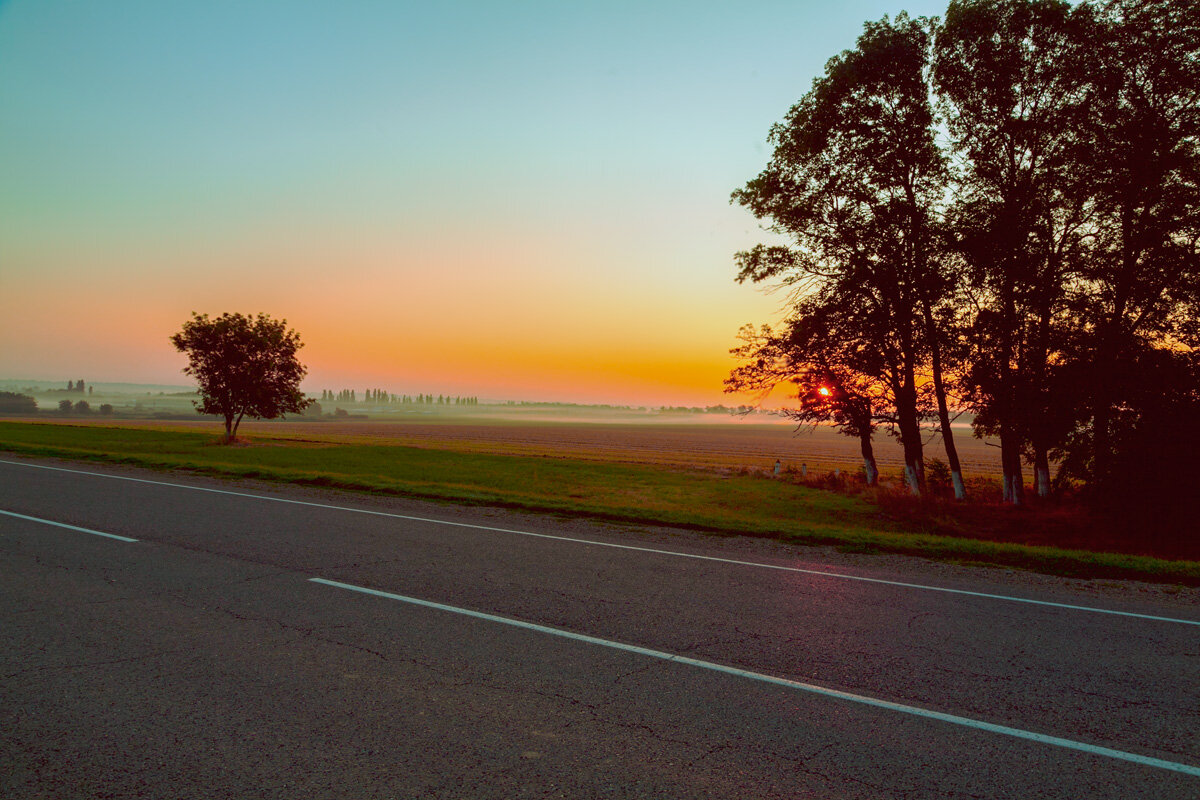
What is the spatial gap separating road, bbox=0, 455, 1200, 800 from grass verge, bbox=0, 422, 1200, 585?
1.83 metres

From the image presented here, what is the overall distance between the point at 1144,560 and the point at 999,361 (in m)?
9.93

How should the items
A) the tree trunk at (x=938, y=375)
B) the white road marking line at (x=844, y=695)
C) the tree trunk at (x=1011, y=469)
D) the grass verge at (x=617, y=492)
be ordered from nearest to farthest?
the white road marking line at (x=844, y=695) → the grass verge at (x=617, y=492) → the tree trunk at (x=1011, y=469) → the tree trunk at (x=938, y=375)

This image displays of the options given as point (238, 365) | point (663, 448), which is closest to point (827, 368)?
point (238, 365)

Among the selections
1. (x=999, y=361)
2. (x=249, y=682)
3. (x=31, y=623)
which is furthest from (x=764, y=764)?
(x=999, y=361)

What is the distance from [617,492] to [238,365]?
28.0m

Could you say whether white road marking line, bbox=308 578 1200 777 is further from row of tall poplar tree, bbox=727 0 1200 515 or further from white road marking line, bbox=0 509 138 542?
row of tall poplar tree, bbox=727 0 1200 515

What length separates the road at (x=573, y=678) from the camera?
384 cm

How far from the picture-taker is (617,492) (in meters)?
22.3

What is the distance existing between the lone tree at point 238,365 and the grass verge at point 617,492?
9.46ft

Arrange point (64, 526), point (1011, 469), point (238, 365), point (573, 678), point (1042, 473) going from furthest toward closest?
point (238, 365) → point (1042, 473) → point (1011, 469) → point (64, 526) → point (573, 678)

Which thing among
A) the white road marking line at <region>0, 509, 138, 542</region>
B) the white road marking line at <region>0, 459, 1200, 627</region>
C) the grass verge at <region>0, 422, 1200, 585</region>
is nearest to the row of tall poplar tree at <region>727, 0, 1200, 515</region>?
the grass verge at <region>0, 422, 1200, 585</region>

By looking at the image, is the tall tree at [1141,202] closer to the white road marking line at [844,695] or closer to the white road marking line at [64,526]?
the white road marking line at [844,695]

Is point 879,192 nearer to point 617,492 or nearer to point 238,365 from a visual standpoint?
point 617,492

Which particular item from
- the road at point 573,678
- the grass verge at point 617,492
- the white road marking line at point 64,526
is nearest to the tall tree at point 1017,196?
the grass verge at point 617,492
